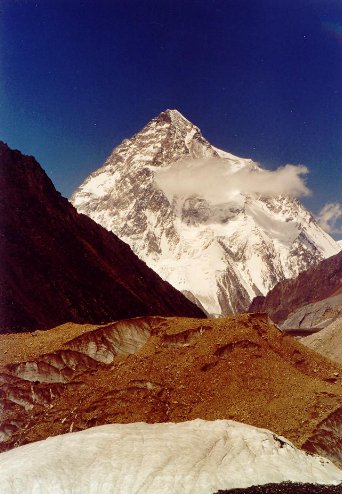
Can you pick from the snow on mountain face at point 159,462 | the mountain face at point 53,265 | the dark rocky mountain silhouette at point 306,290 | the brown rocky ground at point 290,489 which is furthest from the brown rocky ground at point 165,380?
the dark rocky mountain silhouette at point 306,290

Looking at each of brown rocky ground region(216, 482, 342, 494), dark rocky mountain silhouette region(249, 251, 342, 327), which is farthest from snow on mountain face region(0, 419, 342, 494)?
dark rocky mountain silhouette region(249, 251, 342, 327)

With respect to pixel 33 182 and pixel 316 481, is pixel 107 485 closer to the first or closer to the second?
pixel 316 481

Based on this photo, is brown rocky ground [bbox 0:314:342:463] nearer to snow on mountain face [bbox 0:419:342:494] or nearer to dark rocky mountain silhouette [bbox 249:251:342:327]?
snow on mountain face [bbox 0:419:342:494]

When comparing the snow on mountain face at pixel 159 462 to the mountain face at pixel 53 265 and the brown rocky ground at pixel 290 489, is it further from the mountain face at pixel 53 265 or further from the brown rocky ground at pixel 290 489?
the mountain face at pixel 53 265

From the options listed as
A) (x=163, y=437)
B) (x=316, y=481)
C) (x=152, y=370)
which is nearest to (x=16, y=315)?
(x=152, y=370)

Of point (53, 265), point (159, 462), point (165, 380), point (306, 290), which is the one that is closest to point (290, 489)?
point (159, 462)

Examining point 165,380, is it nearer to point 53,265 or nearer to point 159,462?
point 159,462

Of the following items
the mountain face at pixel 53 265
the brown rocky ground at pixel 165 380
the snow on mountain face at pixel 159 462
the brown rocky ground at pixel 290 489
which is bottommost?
the brown rocky ground at pixel 290 489
